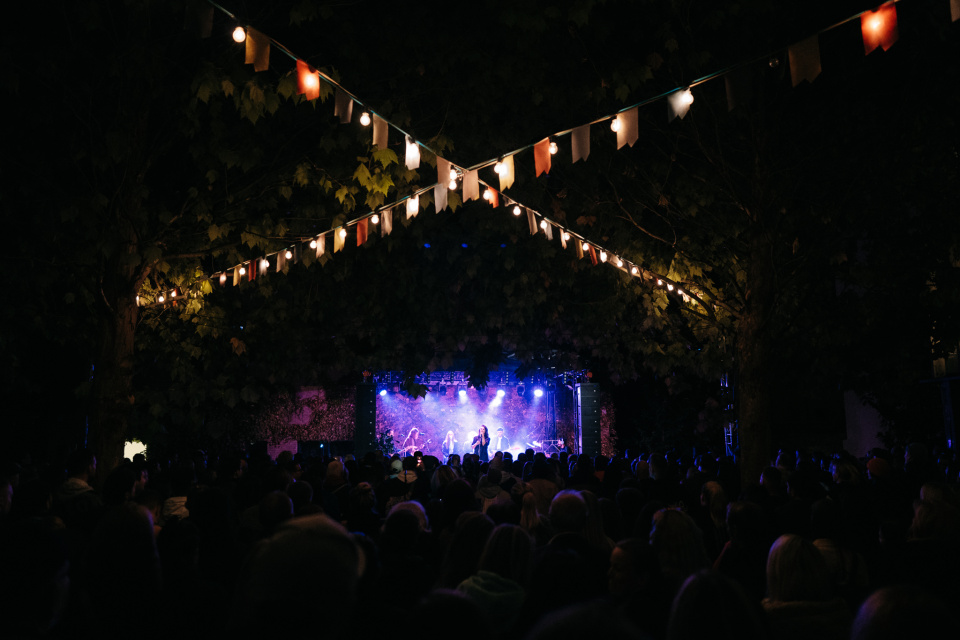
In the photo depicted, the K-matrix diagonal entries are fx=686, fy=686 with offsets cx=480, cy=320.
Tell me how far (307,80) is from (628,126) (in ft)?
9.91

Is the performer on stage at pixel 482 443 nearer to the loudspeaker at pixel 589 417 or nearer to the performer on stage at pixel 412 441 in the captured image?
the performer on stage at pixel 412 441

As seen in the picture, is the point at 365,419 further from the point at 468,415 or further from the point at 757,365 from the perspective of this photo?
the point at 757,365

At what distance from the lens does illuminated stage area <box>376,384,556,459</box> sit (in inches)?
875

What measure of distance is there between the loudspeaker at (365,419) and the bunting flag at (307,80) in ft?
50.3

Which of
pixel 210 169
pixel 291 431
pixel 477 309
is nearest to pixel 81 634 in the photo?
pixel 210 169

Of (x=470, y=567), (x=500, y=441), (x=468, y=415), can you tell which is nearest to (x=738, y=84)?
(x=470, y=567)

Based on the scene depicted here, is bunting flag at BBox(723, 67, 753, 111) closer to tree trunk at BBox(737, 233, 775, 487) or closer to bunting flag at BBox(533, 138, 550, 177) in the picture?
bunting flag at BBox(533, 138, 550, 177)

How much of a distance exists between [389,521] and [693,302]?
899cm

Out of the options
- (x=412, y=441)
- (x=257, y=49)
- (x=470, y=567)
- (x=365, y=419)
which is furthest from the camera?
(x=412, y=441)

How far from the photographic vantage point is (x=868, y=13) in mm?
5016

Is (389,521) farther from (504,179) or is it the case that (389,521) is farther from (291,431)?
(291,431)

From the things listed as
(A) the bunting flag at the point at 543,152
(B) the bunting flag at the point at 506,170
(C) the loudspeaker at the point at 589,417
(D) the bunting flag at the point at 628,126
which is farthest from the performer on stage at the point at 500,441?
(D) the bunting flag at the point at 628,126

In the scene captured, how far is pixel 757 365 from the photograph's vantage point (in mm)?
9273

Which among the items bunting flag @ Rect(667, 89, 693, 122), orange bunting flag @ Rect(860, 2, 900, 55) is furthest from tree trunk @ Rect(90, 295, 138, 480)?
orange bunting flag @ Rect(860, 2, 900, 55)
